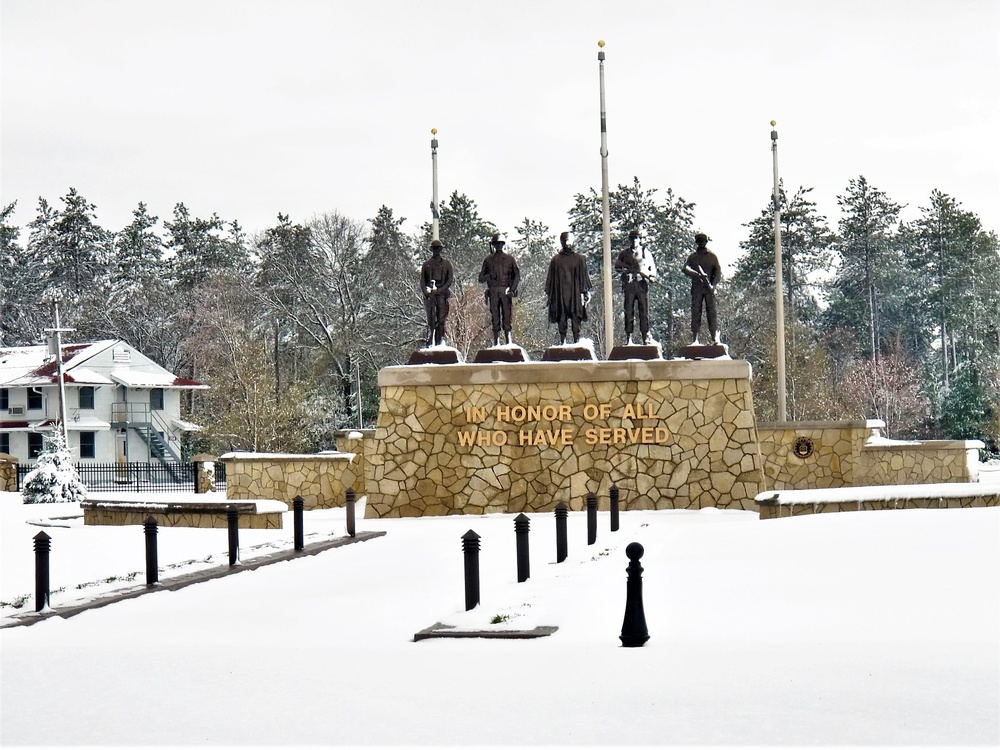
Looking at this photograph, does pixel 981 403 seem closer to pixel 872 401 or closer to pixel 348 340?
pixel 872 401

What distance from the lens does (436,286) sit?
83.2 feet

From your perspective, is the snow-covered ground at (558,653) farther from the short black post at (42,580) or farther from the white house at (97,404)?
the white house at (97,404)

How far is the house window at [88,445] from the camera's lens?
59.6m

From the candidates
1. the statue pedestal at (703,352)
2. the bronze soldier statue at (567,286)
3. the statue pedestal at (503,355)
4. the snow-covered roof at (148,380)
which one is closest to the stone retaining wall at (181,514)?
the statue pedestal at (503,355)

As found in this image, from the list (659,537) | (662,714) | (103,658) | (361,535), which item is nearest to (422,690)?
(662,714)

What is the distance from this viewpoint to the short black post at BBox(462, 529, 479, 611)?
10852mm

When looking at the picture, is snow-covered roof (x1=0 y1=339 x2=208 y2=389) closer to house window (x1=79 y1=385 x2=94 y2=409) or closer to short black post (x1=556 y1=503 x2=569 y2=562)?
house window (x1=79 y1=385 x2=94 y2=409)

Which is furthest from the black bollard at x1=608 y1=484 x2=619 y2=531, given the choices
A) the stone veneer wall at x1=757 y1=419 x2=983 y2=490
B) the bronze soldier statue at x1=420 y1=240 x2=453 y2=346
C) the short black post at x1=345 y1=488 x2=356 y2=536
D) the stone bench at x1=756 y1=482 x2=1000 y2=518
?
the stone veneer wall at x1=757 y1=419 x2=983 y2=490

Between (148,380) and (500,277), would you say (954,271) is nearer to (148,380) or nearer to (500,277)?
(148,380)

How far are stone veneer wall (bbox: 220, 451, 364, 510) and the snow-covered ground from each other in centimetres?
1166

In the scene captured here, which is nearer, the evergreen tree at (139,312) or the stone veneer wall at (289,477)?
the stone veneer wall at (289,477)

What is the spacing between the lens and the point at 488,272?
25359 mm

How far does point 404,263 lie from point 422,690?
167 ft

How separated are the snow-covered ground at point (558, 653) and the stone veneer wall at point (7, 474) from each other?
24.1 metres
